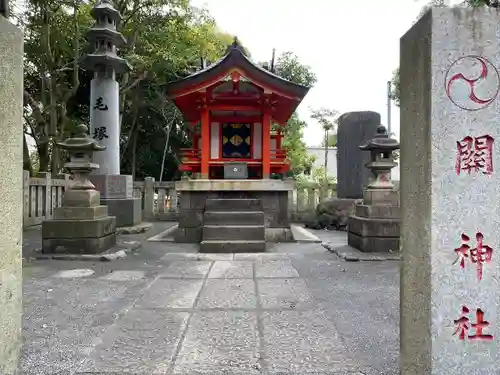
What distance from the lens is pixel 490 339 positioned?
6.95 ft

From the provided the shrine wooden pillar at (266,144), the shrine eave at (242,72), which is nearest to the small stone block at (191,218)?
→ the shrine wooden pillar at (266,144)

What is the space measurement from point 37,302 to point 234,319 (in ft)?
7.01

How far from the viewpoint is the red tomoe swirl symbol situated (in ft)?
6.75

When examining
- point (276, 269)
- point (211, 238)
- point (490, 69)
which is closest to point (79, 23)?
point (211, 238)

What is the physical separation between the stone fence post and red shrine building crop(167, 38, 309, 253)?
399 centimetres

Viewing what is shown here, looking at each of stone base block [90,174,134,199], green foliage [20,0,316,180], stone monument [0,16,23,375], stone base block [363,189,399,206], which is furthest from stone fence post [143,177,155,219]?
stone monument [0,16,23,375]

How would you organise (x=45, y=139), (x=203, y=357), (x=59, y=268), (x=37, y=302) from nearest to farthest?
(x=203, y=357) → (x=37, y=302) → (x=59, y=268) → (x=45, y=139)

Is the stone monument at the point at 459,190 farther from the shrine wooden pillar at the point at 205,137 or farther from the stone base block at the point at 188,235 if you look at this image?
the shrine wooden pillar at the point at 205,137

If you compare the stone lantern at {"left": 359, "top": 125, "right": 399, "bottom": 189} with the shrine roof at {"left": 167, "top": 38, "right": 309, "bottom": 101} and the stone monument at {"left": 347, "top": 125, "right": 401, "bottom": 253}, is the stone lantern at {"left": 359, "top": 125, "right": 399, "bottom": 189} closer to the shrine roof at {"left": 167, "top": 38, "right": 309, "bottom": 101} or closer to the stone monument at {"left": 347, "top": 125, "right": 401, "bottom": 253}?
the stone monument at {"left": 347, "top": 125, "right": 401, "bottom": 253}

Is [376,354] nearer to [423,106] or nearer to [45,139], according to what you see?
[423,106]

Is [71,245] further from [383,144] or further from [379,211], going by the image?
[383,144]

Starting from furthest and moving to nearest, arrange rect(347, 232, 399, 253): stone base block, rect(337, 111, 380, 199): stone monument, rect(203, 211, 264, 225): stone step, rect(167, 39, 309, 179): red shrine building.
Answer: rect(337, 111, 380, 199): stone monument → rect(167, 39, 309, 179): red shrine building → rect(203, 211, 264, 225): stone step → rect(347, 232, 399, 253): stone base block

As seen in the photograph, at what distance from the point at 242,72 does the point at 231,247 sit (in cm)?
387

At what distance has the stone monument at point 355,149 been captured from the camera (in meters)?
11.0
